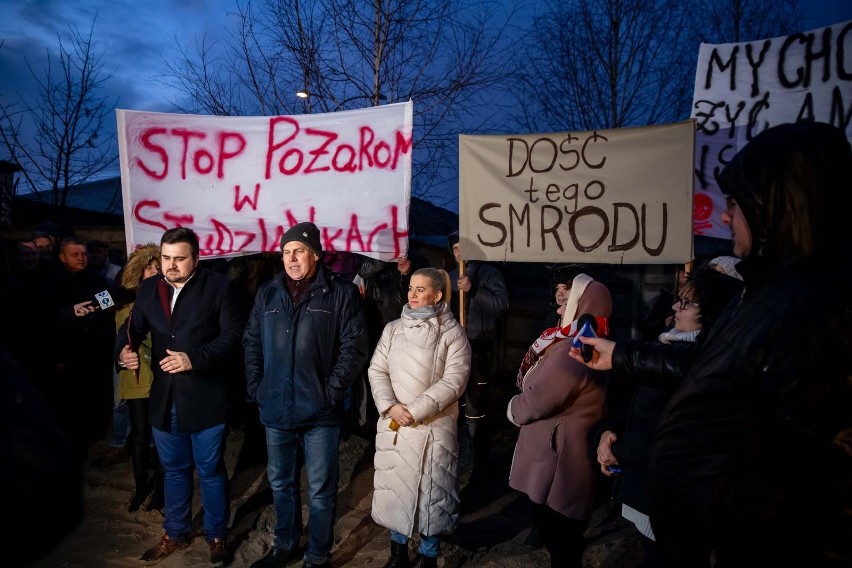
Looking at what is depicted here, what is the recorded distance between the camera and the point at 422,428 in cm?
359

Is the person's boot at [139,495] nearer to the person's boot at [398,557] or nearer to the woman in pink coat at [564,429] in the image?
the person's boot at [398,557]

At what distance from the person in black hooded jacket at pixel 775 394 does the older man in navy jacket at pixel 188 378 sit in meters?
2.89

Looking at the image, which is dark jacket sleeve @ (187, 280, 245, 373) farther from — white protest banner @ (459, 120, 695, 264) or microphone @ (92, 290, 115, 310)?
white protest banner @ (459, 120, 695, 264)

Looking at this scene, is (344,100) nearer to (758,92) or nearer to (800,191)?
(758,92)

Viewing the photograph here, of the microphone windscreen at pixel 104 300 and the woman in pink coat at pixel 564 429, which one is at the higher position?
the microphone windscreen at pixel 104 300

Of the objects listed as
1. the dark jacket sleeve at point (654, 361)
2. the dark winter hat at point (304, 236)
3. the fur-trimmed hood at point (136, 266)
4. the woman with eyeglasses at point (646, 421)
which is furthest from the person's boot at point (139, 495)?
the dark jacket sleeve at point (654, 361)

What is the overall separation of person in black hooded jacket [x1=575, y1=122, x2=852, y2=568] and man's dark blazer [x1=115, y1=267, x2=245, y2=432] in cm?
286

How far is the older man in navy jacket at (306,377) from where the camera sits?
3602 mm

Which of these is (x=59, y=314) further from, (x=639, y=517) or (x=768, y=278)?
(x=768, y=278)

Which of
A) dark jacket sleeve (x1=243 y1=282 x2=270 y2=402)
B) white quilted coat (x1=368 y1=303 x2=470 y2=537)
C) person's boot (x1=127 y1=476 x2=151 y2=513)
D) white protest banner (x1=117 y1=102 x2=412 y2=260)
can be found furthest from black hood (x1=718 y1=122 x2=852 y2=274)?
person's boot (x1=127 y1=476 x2=151 y2=513)

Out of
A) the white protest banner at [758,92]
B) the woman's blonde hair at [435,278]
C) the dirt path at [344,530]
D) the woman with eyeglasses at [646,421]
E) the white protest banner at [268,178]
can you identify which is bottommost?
the dirt path at [344,530]

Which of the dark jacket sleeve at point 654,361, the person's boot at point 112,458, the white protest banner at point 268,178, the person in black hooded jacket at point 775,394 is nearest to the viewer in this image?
the person in black hooded jacket at point 775,394

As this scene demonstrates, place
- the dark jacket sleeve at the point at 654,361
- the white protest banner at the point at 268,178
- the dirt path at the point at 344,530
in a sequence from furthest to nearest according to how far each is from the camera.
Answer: the white protest banner at the point at 268,178, the dirt path at the point at 344,530, the dark jacket sleeve at the point at 654,361

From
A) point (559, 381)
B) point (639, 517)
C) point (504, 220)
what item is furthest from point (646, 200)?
point (639, 517)
